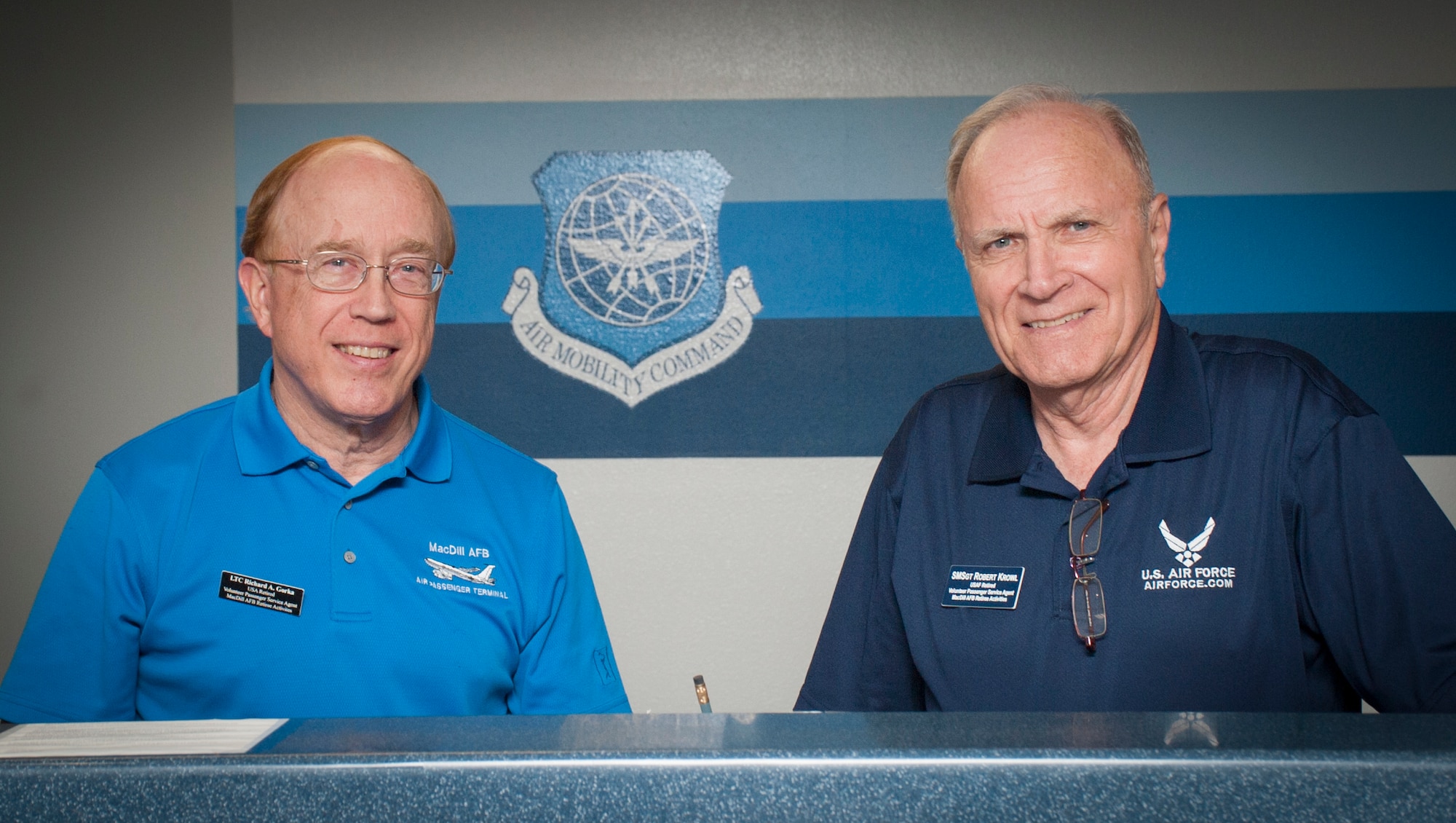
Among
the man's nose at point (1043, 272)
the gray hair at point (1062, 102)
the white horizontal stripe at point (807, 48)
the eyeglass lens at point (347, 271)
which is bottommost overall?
the man's nose at point (1043, 272)

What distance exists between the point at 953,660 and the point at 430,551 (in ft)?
2.20

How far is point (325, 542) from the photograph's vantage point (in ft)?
4.53

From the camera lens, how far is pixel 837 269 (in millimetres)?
3256

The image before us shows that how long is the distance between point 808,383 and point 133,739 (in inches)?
109

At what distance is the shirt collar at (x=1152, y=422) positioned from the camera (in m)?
1.38

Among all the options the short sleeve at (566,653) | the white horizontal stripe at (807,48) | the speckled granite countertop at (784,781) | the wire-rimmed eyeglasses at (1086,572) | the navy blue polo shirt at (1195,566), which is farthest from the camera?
the white horizontal stripe at (807,48)

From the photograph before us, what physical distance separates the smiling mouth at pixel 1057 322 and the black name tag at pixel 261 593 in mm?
966

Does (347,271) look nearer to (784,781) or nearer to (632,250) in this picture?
(784,781)

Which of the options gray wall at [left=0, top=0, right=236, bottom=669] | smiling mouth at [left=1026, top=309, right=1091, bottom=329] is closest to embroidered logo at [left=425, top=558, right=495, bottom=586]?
smiling mouth at [left=1026, top=309, right=1091, bottom=329]

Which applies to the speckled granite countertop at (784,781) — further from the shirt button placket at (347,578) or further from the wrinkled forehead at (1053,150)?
the wrinkled forehead at (1053,150)

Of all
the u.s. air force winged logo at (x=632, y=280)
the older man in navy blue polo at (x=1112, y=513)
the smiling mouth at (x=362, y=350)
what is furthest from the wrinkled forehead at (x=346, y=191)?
the u.s. air force winged logo at (x=632, y=280)

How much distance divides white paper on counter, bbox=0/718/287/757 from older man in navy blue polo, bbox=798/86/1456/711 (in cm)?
98

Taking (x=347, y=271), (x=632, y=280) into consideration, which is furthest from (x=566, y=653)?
(x=632, y=280)

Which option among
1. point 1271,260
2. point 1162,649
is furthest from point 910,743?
point 1271,260
